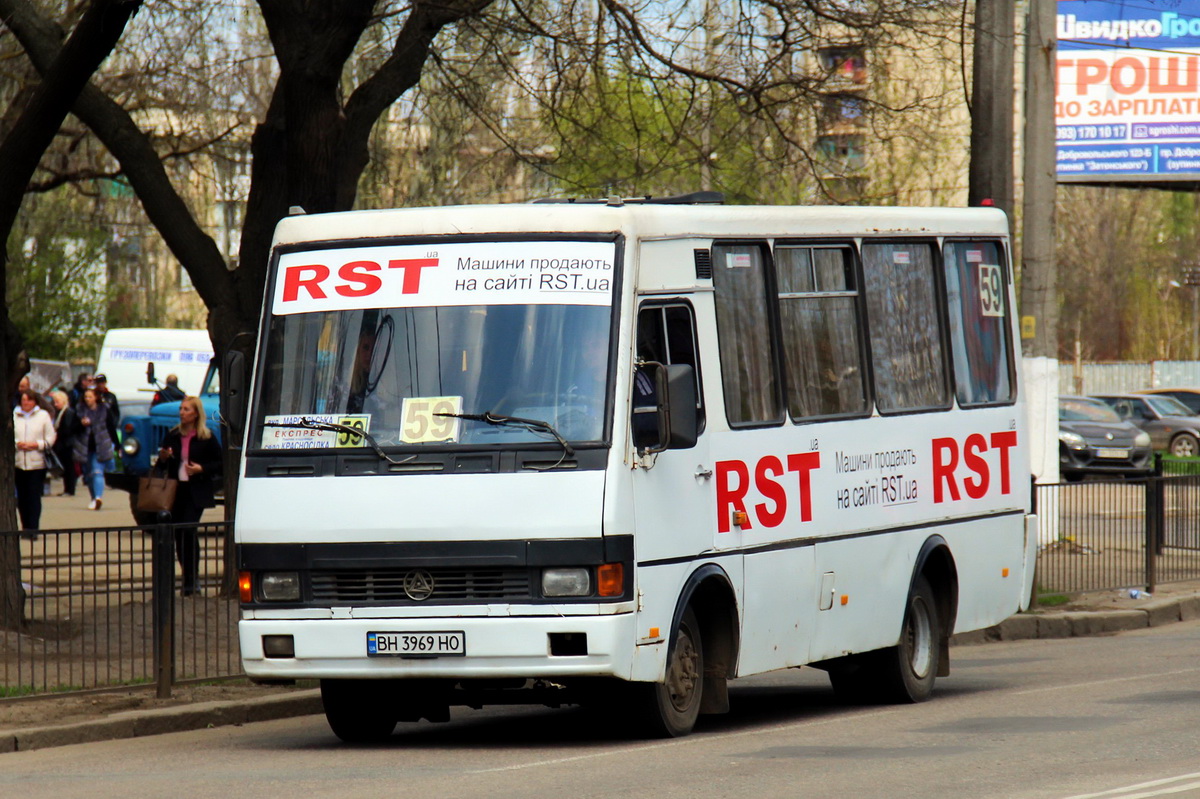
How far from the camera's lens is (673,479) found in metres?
9.49

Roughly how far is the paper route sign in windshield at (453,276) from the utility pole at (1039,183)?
30.7ft

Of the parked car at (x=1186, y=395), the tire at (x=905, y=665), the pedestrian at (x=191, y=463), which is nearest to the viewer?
the tire at (x=905, y=665)

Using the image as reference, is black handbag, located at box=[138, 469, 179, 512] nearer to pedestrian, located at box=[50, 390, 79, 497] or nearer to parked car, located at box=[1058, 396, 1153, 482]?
pedestrian, located at box=[50, 390, 79, 497]

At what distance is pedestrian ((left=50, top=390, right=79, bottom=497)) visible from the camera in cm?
2867

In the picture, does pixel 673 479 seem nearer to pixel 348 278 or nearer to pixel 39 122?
pixel 348 278

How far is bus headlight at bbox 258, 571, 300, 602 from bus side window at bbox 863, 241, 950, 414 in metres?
3.95

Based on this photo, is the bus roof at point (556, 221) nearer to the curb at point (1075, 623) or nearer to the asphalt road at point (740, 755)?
the asphalt road at point (740, 755)

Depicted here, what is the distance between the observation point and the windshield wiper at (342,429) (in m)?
9.21

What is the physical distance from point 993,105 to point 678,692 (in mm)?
8474

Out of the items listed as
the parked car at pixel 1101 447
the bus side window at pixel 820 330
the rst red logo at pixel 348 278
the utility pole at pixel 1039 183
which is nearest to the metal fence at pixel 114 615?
the rst red logo at pixel 348 278

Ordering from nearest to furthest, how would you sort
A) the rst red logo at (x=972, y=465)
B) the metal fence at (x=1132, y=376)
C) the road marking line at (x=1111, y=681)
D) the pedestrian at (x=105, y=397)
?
the road marking line at (x=1111, y=681), the rst red logo at (x=972, y=465), the pedestrian at (x=105, y=397), the metal fence at (x=1132, y=376)

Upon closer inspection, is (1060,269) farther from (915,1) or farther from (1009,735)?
(1009,735)

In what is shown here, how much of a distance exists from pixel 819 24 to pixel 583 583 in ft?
30.4

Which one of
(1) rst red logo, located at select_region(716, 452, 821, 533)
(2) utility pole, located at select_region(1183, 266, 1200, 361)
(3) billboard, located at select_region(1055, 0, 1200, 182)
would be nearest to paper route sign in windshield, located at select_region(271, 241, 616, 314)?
(1) rst red logo, located at select_region(716, 452, 821, 533)
